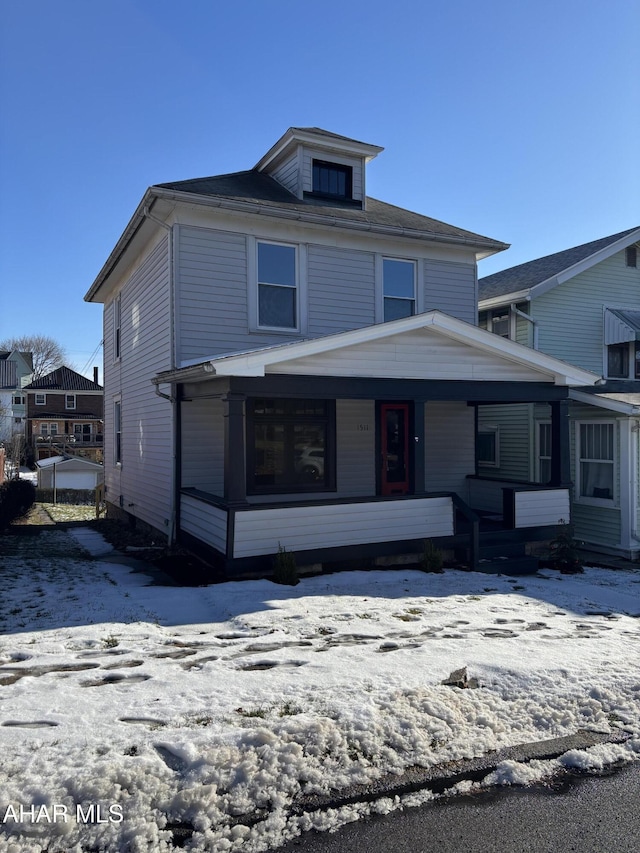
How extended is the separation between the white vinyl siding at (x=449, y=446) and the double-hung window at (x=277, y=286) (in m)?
3.63

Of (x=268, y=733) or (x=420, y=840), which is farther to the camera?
(x=268, y=733)

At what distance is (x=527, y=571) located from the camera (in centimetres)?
1031

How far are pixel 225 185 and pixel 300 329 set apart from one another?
3.07m

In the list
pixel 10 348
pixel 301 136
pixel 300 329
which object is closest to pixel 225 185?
pixel 301 136

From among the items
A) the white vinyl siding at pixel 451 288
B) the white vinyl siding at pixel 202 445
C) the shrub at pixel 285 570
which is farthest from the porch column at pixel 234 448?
the white vinyl siding at pixel 451 288

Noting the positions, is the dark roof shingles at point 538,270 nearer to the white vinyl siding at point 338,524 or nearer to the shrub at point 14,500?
the white vinyl siding at point 338,524

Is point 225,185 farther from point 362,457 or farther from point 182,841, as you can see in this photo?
point 182,841

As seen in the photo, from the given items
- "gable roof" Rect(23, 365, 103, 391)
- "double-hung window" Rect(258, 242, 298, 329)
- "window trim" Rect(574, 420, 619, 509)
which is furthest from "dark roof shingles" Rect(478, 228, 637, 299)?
"gable roof" Rect(23, 365, 103, 391)

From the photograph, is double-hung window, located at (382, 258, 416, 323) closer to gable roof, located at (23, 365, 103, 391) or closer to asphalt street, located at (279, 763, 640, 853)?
asphalt street, located at (279, 763, 640, 853)

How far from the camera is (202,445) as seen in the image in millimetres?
10961

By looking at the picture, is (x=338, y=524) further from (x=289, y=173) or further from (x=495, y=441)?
(x=495, y=441)
